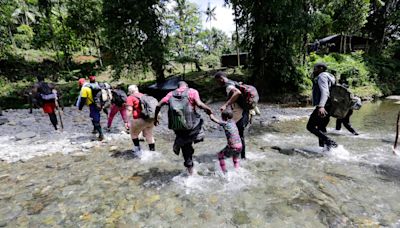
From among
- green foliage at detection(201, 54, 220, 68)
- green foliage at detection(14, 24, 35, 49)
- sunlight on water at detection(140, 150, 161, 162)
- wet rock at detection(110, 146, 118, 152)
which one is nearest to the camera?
sunlight on water at detection(140, 150, 161, 162)

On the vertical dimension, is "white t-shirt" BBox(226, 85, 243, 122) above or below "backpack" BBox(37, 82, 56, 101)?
below

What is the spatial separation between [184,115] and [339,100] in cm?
437

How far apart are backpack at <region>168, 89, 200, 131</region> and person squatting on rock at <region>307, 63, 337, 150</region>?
3.18m

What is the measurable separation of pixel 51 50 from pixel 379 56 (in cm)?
4376

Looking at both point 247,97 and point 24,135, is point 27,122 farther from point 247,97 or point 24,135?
point 247,97

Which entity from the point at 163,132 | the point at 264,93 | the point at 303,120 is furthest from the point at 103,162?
the point at 264,93

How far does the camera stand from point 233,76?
2302 cm

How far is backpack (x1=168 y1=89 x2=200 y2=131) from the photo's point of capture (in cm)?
478

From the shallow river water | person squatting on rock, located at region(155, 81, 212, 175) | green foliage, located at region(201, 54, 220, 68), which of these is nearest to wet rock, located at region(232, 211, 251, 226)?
the shallow river water

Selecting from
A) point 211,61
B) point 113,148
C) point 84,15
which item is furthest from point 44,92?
point 211,61

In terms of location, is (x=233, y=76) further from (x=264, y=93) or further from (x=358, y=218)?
(x=358, y=218)

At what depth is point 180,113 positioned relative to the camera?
4.77m

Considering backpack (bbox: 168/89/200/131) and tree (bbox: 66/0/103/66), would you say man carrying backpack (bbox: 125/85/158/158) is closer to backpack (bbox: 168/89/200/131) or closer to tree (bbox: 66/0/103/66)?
backpack (bbox: 168/89/200/131)

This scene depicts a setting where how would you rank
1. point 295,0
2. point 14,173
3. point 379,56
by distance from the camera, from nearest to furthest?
point 14,173
point 295,0
point 379,56
